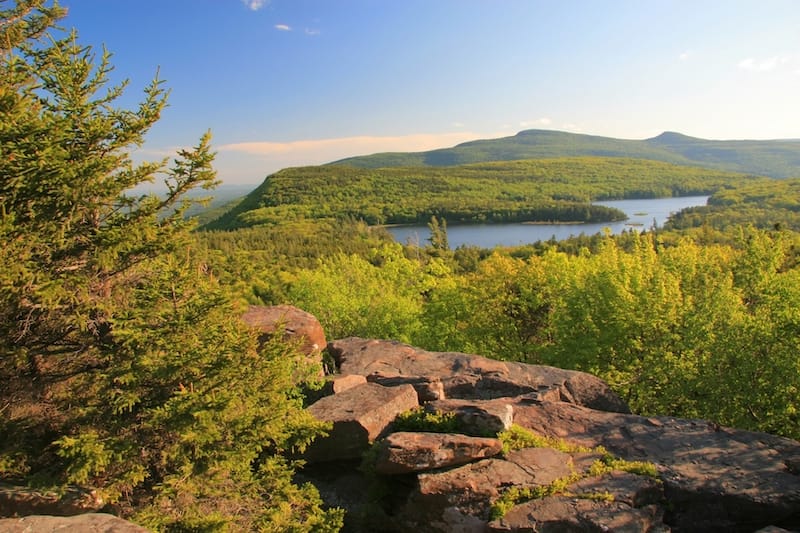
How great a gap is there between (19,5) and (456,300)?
2847 centimetres

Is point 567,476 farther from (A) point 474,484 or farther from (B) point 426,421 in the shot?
(B) point 426,421

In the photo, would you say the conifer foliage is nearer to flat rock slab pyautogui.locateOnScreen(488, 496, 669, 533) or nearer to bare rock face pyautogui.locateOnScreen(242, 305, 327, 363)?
flat rock slab pyautogui.locateOnScreen(488, 496, 669, 533)

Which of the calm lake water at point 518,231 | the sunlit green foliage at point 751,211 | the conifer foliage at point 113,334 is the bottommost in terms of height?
the calm lake water at point 518,231

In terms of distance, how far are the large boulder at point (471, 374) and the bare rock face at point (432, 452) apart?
16.3 ft

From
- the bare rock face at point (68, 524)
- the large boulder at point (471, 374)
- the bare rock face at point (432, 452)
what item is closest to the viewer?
the bare rock face at point (68, 524)

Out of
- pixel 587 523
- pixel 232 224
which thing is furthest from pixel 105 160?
pixel 232 224

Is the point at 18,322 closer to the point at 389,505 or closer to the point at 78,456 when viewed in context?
the point at 78,456

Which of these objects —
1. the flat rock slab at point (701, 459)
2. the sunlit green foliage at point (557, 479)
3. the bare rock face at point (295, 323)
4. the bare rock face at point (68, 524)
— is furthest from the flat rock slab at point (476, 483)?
the bare rock face at point (295, 323)

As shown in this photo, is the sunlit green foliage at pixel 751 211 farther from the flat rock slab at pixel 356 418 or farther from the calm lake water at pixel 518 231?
the flat rock slab at pixel 356 418

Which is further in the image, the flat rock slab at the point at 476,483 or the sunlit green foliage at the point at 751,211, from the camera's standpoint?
the sunlit green foliage at the point at 751,211

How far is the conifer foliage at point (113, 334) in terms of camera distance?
9141 mm

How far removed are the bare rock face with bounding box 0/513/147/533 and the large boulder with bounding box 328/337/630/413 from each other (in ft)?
36.5

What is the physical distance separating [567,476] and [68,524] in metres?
10.6

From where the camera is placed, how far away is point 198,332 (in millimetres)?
10625
